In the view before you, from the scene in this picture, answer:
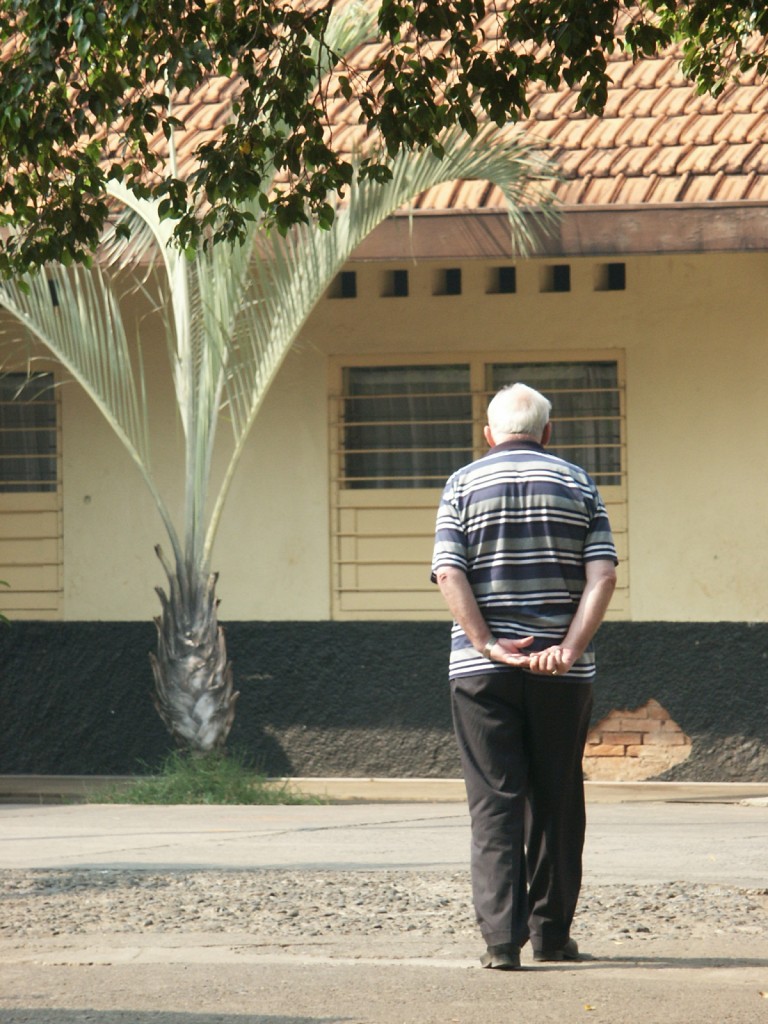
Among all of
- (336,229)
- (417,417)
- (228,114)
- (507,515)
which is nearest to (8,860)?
(507,515)

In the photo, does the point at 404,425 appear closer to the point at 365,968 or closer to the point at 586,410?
the point at 586,410

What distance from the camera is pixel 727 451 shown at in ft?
36.4

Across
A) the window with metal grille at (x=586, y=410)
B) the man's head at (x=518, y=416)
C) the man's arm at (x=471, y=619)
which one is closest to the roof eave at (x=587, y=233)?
the window with metal grille at (x=586, y=410)

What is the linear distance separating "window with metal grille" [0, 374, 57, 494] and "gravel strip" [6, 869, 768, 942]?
17.9 feet

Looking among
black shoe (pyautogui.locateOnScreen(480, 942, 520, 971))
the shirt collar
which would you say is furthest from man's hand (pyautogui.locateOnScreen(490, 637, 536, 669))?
black shoe (pyautogui.locateOnScreen(480, 942, 520, 971))

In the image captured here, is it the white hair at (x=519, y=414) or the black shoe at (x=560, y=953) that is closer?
the black shoe at (x=560, y=953)

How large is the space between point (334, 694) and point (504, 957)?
6.31m

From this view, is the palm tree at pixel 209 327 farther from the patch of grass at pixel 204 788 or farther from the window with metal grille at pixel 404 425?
the window with metal grille at pixel 404 425

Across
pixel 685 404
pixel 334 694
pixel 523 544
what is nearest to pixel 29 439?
pixel 334 694

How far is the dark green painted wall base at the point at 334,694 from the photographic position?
428 inches

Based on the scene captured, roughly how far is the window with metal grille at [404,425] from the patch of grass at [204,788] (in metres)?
2.37

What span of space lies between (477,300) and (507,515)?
6400mm

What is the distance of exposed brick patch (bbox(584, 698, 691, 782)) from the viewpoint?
1098cm

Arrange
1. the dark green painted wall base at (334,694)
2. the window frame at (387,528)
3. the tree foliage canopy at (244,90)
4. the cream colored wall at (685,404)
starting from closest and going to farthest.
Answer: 1. the tree foliage canopy at (244,90)
2. the dark green painted wall base at (334,694)
3. the cream colored wall at (685,404)
4. the window frame at (387,528)
